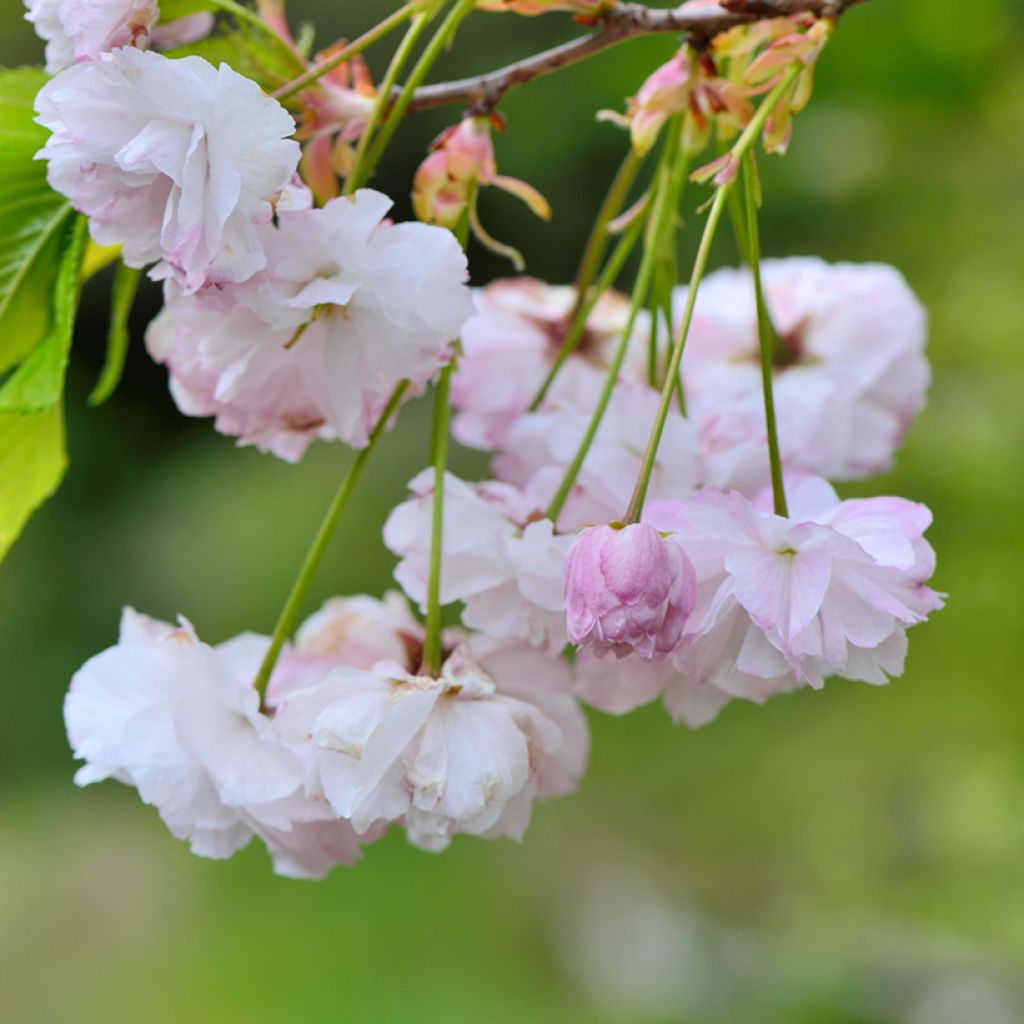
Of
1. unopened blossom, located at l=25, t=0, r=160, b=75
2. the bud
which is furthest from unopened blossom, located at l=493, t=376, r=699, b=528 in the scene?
unopened blossom, located at l=25, t=0, r=160, b=75

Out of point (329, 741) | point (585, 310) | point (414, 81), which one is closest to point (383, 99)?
point (414, 81)

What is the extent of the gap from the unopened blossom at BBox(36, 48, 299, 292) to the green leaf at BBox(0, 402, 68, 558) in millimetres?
163

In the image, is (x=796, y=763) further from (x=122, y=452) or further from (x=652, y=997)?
(x=122, y=452)

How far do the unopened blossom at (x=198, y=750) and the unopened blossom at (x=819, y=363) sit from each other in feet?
0.75

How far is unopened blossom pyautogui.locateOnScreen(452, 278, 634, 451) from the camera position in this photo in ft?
2.11

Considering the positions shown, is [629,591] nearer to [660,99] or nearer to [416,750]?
[416,750]

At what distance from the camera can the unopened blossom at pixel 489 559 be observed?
48 centimetres

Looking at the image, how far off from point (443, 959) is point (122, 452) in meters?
3.60

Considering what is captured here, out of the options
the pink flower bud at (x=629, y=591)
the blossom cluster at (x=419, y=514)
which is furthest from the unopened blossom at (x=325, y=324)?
the pink flower bud at (x=629, y=591)

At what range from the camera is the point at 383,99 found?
500 mm

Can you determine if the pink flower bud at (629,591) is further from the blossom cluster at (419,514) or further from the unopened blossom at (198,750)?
the unopened blossom at (198,750)

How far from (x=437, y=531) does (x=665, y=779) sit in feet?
11.2

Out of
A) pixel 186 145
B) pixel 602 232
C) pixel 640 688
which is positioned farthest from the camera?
pixel 602 232

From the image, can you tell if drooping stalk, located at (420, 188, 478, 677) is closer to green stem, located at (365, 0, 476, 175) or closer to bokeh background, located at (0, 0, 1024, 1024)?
green stem, located at (365, 0, 476, 175)
